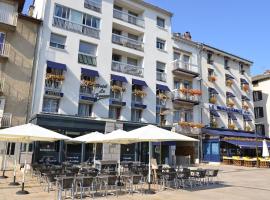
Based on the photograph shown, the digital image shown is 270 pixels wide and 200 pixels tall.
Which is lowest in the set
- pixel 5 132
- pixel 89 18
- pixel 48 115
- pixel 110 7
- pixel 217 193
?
pixel 217 193

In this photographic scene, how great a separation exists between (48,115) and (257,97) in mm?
35009

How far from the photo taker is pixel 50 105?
22922mm

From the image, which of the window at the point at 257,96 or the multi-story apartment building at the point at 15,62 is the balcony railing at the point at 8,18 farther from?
the window at the point at 257,96

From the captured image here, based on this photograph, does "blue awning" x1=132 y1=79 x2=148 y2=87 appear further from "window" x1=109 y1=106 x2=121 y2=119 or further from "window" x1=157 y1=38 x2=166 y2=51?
"window" x1=157 y1=38 x2=166 y2=51

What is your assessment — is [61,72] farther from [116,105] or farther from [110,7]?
[110,7]

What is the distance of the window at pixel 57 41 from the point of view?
23922 millimetres

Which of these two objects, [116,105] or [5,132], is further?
[116,105]

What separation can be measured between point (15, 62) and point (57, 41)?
4.25 metres

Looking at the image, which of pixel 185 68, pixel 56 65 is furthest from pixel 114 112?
pixel 185 68

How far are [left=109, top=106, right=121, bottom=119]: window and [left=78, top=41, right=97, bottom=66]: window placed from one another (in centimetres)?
480

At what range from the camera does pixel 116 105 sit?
26.1 meters

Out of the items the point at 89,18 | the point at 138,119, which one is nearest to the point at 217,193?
the point at 138,119

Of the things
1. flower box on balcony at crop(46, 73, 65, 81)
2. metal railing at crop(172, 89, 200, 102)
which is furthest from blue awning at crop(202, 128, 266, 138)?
flower box on balcony at crop(46, 73, 65, 81)

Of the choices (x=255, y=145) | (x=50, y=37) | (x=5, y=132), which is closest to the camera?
(x=5, y=132)
